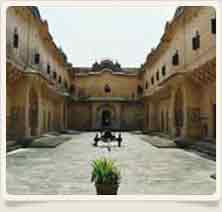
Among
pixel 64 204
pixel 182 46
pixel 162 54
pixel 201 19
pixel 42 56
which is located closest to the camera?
pixel 64 204

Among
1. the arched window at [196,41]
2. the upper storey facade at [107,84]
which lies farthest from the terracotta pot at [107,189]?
the upper storey facade at [107,84]

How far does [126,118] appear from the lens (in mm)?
28266

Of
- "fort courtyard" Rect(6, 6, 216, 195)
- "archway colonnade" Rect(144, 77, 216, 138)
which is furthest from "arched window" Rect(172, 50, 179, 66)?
"archway colonnade" Rect(144, 77, 216, 138)

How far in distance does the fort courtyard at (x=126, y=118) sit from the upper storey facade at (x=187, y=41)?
4 centimetres

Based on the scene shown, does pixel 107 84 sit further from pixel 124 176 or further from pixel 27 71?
pixel 124 176

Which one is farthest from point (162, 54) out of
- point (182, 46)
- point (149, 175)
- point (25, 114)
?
point (149, 175)

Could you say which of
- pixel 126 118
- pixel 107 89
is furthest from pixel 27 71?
pixel 107 89

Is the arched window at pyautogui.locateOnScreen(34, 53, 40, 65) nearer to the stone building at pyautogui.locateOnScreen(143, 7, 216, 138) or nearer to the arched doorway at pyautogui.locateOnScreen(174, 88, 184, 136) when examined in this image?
the stone building at pyautogui.locateOnScreen(143, 7, 216, 138)

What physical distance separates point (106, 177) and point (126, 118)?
2434cm

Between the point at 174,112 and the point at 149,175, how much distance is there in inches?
337

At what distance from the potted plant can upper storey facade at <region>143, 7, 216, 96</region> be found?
637cm

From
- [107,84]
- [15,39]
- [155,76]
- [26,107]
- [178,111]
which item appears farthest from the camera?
[107,84]

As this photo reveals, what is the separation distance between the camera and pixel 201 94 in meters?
12.4

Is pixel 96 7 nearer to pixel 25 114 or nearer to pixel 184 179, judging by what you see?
pixel 184 179
